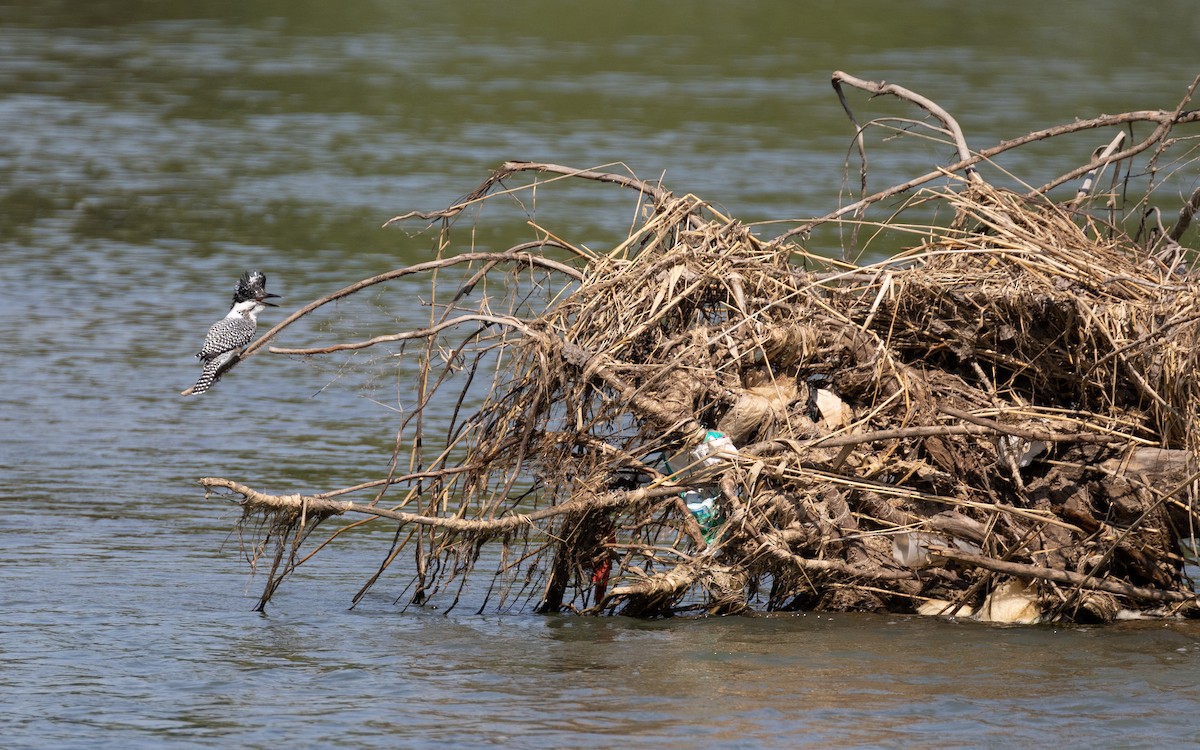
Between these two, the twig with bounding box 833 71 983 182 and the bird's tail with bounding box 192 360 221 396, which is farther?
the twig with bounding box 833 71 983 182

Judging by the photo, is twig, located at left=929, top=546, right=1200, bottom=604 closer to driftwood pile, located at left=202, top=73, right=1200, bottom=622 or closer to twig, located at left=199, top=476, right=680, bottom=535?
driftwood pile, located at left=202, top=73, right=1200, bottom=622

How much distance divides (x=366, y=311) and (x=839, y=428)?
7616mm

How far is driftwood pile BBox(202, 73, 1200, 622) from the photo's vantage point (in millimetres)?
7770

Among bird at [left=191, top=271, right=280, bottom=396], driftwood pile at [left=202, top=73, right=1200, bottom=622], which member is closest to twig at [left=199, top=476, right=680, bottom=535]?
driftwood pile at [left=202, top=73, right=1200, bottom=622]

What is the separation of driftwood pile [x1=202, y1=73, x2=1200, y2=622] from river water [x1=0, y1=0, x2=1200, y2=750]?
1.01ft

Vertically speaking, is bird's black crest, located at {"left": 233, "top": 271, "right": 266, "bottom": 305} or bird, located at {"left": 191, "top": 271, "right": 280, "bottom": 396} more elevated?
bird's black crest, located at {"left": 233, "top": 271, "right": 266, "bottom": 305}

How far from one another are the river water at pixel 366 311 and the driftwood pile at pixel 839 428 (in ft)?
1.01

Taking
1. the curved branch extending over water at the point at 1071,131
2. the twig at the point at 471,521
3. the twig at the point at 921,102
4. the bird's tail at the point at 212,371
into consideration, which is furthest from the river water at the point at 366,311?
the bird's tail at the point at 212,371

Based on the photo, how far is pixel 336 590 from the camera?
885 centimetres

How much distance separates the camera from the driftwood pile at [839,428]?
777 centimetres

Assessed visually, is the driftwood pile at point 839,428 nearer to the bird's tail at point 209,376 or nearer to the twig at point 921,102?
the twig at point 921,102

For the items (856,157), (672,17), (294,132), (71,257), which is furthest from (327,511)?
(672,17)

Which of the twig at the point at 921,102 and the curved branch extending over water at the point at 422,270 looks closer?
the curved branch extending over water at the point at 422,270

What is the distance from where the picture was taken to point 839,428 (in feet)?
26.0
